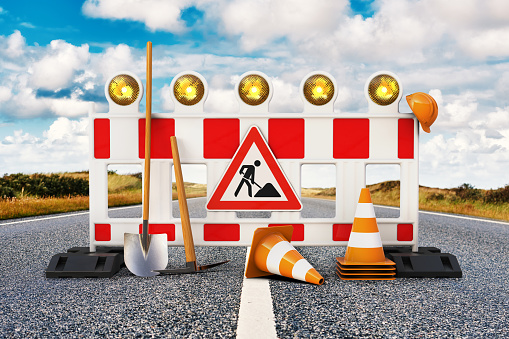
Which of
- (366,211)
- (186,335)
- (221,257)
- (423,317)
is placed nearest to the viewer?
(186,335)

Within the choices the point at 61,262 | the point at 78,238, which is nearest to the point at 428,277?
the point at 61,262

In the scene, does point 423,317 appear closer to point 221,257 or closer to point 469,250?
point 221,257

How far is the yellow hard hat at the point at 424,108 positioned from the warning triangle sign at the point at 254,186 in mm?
1475

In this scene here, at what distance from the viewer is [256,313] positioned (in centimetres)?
285

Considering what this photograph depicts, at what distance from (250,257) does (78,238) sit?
389 cm

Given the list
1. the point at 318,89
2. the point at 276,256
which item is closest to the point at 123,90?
the point at 318,89

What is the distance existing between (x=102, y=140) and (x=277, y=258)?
2.19 m

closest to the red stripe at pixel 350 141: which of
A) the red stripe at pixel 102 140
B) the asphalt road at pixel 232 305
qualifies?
the asphalt road at pixel 232 305

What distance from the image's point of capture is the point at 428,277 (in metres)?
4.15

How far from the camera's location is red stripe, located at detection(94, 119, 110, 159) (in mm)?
4551

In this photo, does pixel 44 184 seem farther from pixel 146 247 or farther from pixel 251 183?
pixel 251 183

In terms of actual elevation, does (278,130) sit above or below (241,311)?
above

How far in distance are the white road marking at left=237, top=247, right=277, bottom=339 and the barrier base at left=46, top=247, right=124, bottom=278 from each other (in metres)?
1.37

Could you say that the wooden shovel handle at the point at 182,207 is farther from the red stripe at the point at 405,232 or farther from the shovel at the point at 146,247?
the red stripe at the point at 405,232
